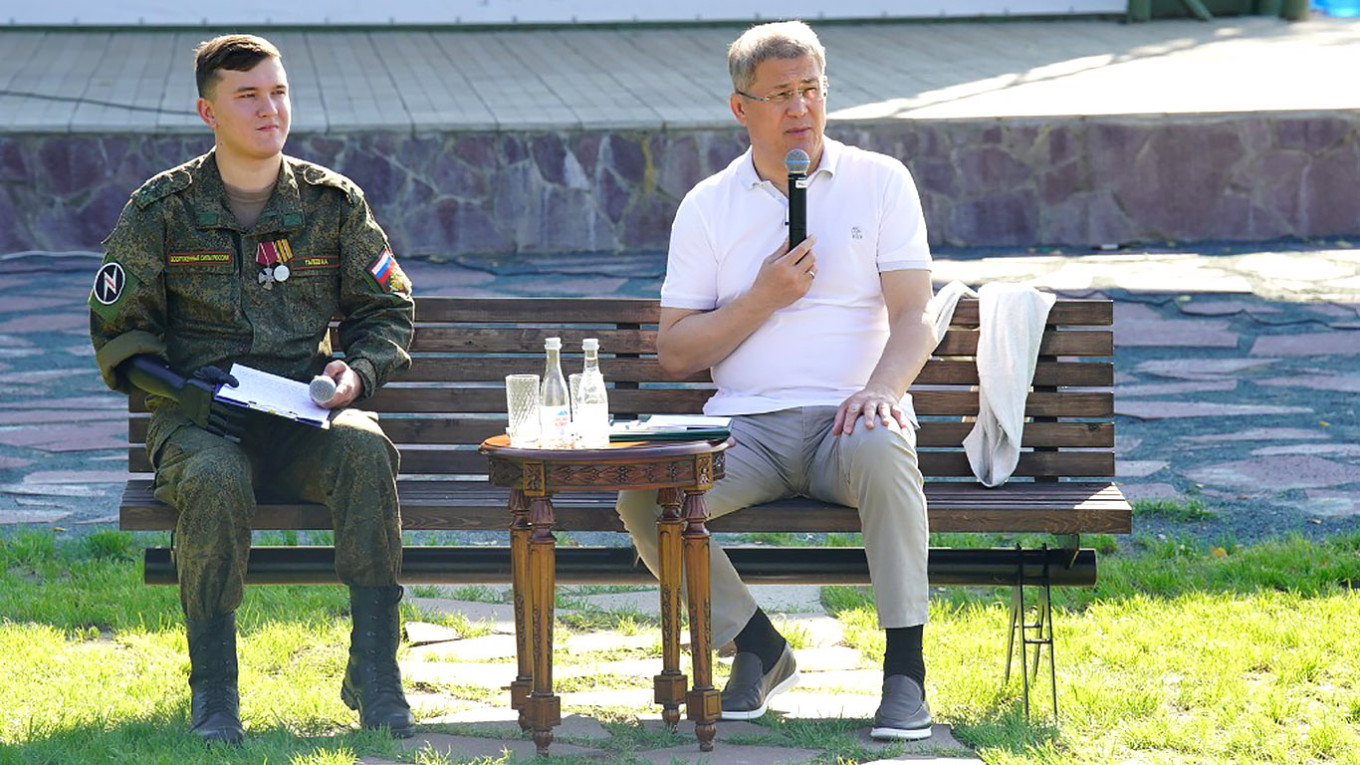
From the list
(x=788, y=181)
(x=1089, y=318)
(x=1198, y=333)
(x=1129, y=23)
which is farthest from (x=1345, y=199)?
(x=788, y=181)

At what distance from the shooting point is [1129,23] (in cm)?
1484

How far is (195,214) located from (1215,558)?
10.4 feet

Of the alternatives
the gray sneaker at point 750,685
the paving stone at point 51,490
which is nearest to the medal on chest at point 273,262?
the gray sneaker at point 750,685

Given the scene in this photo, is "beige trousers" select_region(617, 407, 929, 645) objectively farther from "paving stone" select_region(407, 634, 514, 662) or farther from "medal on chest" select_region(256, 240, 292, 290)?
"medal on chest" select_region(256, 240, 292, 290)

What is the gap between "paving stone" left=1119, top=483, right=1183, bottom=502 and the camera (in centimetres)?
672

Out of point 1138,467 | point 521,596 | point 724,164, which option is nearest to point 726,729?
point 521,596

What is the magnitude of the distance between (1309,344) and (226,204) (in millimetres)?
5689

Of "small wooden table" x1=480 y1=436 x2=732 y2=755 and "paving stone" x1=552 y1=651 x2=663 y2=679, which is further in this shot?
"paving stone" x1=552 y1=651 x2=663 y2=679

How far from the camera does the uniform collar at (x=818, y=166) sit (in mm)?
4902

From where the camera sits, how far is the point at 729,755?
4332 mm

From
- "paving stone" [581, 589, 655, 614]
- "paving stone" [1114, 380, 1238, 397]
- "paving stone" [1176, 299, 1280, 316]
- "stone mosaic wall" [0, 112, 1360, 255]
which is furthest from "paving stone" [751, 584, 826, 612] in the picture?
"stone mosaic wall" [0, 112, 1360, 255]

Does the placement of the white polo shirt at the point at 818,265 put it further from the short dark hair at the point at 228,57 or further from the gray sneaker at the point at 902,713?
the short dark hair at the point at 228,57

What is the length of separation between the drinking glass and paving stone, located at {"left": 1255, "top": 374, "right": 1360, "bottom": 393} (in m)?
4.74

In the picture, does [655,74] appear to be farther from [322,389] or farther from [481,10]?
[322,389]
